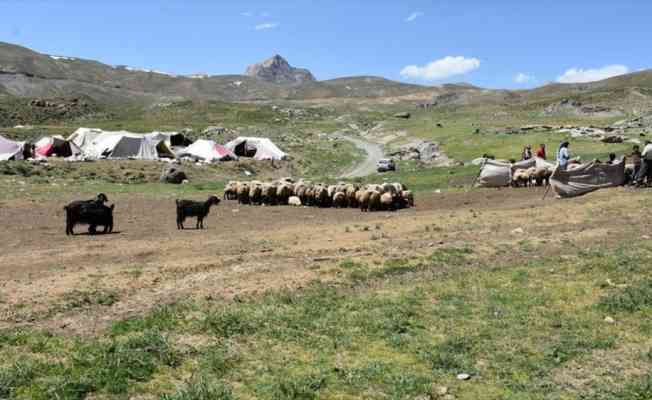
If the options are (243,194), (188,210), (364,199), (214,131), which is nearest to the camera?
(188,210)

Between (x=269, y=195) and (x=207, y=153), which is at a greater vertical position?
(x=207, y=153)

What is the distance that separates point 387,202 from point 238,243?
30.8 ft

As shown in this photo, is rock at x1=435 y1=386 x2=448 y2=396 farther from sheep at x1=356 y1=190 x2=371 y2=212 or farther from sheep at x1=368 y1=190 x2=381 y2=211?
sheep at x1=356 y1=190 x2=371 y2=212

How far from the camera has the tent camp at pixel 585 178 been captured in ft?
77.9

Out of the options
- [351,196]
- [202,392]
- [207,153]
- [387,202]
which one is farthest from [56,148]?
[202,392]

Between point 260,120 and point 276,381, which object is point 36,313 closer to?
point 276,381

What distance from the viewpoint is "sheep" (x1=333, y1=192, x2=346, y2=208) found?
25656mm

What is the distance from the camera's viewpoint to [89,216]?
723 inches

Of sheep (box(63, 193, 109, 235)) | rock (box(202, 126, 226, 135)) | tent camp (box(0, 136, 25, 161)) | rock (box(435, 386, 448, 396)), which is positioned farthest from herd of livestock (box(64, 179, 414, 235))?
rock (box(202, 126, 226, 135))

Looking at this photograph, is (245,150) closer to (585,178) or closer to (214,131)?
(214,131)

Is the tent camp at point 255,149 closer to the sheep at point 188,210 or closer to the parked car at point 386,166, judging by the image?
the parked car at point 386,166

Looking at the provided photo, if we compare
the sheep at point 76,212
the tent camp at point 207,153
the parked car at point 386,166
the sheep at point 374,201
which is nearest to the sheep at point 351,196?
the sheep at point 374,201

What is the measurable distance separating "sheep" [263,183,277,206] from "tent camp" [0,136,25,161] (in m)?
25.2

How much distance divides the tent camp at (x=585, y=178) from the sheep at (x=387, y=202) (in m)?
6.19
